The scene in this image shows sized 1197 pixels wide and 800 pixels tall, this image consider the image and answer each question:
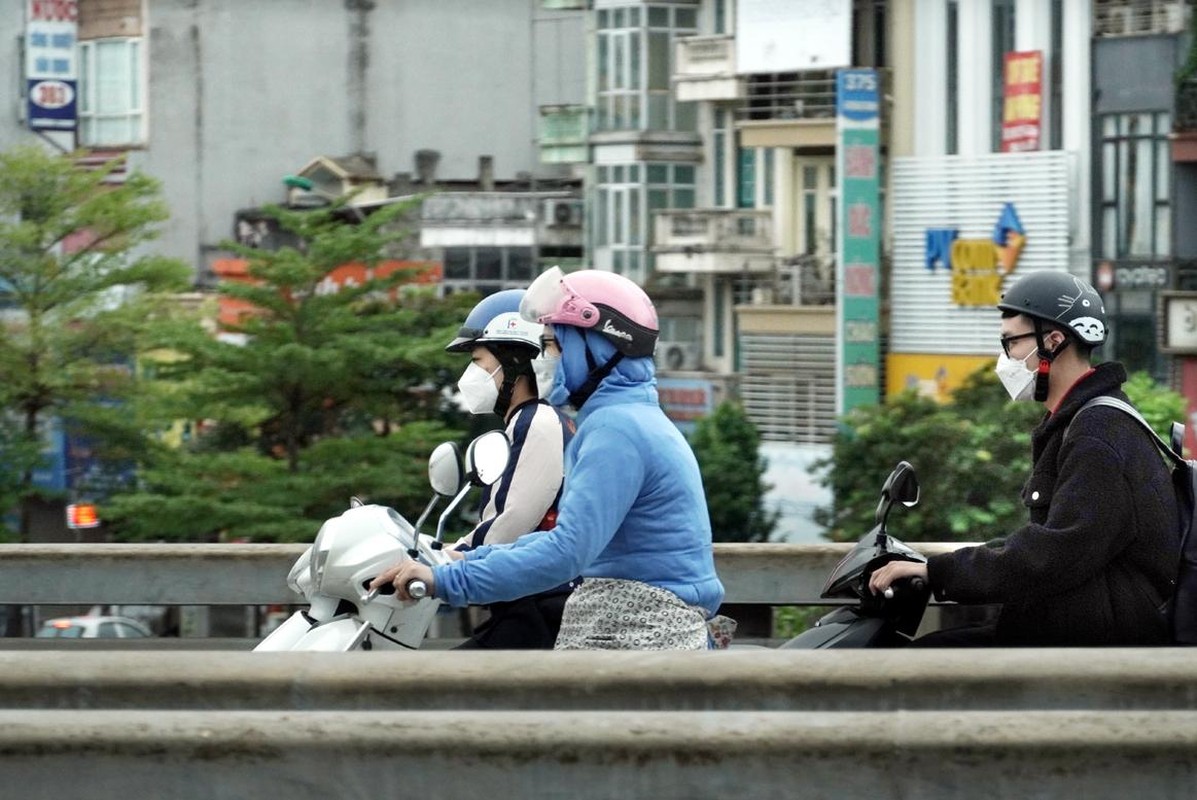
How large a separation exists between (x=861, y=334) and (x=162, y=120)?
17.7m

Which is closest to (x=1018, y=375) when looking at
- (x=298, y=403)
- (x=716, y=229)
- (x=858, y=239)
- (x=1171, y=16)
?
(x=298, y=403)

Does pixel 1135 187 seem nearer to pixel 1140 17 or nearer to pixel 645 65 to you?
pixel 1140 17

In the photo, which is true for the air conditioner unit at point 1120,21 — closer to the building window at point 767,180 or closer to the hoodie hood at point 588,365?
the building window at point 767,180

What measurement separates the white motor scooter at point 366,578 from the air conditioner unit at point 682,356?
39347 millimetres

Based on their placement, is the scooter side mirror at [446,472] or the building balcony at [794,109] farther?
the building balcony at [794,109]

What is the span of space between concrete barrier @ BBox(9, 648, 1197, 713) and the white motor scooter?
105cm

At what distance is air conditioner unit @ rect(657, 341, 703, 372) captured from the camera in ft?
147

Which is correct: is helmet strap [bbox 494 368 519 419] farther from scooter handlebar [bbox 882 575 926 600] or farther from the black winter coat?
the black winter coat

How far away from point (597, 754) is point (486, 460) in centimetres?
130

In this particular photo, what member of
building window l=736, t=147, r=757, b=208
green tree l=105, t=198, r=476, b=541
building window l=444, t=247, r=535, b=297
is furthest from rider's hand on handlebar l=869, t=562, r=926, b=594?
building window l=444, t=247, r=535, b=297

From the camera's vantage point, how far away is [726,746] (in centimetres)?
377

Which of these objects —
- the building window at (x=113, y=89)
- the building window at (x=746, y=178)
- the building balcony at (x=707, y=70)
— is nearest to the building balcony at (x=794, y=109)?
the building balcony at (x=707, y=70)

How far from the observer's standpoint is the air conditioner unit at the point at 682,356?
44719 millimetres

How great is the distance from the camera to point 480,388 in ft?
20.0
